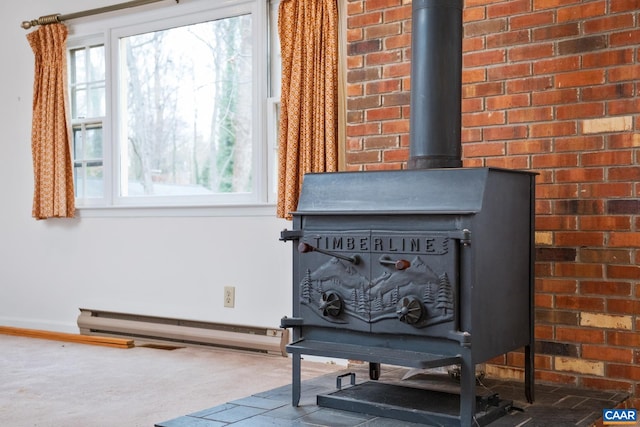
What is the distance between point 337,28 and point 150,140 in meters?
1.50

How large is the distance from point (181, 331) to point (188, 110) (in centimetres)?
127

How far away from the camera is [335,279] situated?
2447 mm

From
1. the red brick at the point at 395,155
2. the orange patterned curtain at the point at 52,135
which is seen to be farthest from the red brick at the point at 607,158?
the orange patterned curtain at the point at 52,135

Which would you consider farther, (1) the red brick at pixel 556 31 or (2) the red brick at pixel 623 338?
(1) the red brick at pixel 556 31

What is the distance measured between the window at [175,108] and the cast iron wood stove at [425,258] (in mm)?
1512

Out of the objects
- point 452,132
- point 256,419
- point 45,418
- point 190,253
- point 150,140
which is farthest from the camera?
point 150,140

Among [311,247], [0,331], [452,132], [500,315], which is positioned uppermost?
[452,132]

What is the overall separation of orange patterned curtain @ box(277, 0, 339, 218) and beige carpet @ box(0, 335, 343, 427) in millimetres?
817

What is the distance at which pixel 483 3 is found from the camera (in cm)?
294

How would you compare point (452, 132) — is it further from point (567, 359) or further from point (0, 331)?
point (0, 331)

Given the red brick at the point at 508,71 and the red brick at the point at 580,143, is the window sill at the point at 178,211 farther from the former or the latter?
the red brick at the point at 580,143

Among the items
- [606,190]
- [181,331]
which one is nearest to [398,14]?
Answer: [606,190]

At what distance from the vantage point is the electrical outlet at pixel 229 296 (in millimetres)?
4039

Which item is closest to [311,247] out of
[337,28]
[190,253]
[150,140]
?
[337,28]
